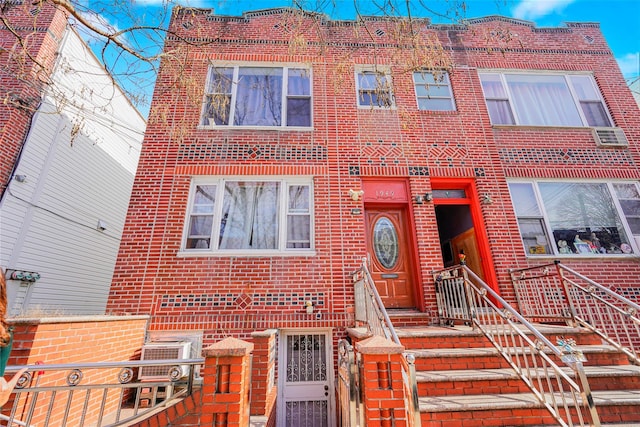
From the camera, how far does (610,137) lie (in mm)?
7395

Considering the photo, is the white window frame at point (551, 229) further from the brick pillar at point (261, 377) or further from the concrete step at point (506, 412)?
the brick pillar at point (261, 377)

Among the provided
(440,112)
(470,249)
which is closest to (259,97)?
(440,112)

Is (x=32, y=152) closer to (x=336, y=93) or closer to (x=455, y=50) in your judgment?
(x=336, y=93)

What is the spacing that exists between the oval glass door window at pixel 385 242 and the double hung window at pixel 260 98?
3240 millimetres

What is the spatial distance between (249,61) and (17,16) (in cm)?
607


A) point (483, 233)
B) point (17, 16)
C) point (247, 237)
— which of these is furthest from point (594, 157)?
point (17, 16)

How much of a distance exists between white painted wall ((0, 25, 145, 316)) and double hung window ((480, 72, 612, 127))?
927 centimetres

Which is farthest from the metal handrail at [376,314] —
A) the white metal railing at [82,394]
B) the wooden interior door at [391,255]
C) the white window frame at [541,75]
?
the white window frame at [541,75]

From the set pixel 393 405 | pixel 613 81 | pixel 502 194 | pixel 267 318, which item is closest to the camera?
pixel 393 405

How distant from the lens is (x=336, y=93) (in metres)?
7.67

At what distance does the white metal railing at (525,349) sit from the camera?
2.88m

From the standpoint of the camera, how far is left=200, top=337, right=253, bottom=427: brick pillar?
264cm

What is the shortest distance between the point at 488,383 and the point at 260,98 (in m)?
7.61

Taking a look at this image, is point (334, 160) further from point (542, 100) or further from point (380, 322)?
point (542, 100)
